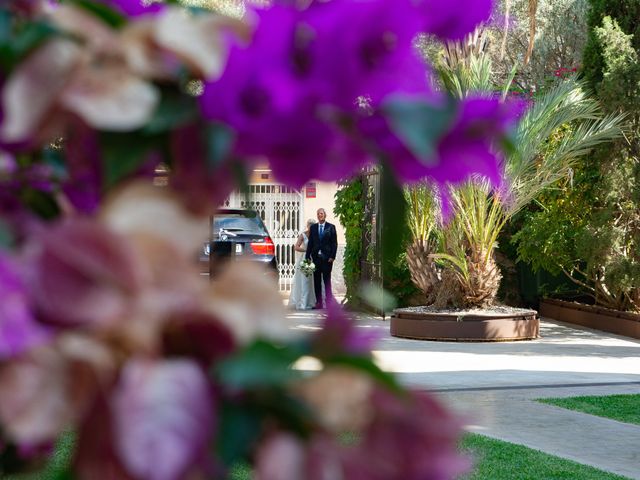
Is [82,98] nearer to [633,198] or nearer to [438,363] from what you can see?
[438,363]

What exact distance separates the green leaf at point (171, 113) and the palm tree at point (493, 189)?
11731 mm

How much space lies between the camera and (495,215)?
1359 cm

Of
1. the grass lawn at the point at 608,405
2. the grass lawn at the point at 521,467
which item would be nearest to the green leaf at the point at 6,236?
the grass lawn at the point at 521,467

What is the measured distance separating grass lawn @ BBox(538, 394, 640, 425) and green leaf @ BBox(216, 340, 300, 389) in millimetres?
7725

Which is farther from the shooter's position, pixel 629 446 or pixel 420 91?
Answer: pixel 629 446

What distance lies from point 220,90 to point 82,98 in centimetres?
8

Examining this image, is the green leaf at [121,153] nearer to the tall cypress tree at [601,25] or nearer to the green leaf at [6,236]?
the green leaf at [6,236]

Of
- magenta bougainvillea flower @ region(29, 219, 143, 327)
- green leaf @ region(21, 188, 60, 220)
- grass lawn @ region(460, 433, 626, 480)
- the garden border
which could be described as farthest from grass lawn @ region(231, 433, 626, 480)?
the garden border

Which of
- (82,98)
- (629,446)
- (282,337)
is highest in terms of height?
(82,98)

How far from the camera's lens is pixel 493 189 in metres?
12.5

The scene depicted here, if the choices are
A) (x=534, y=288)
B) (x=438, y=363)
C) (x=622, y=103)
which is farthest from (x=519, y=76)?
(x=438, y=363)

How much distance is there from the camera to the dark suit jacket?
17.3 metres

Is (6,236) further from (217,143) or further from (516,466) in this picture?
(516,466)

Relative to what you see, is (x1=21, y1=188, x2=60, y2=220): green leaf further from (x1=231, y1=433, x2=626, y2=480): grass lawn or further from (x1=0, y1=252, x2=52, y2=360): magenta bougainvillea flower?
(x1=231, y1=433, x2=626, y2=480): grass lawn
